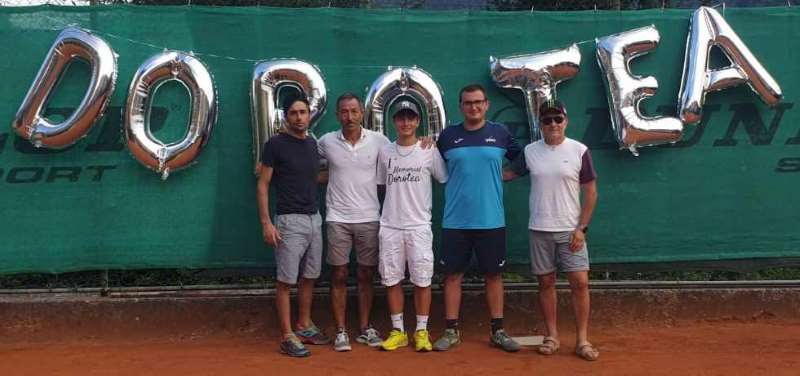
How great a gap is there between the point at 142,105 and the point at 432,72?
2.02 m

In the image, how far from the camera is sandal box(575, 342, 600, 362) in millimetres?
5047

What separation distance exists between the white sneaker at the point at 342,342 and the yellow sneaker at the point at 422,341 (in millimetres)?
445

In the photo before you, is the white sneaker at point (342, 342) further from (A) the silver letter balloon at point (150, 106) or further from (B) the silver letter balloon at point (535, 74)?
(B) the silver letter balloon at point (535, 74)

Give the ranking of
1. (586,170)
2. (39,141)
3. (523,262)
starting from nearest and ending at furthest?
(586,170), (39,141), (523,262)

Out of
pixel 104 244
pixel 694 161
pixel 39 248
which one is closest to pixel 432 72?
pixel 694 161

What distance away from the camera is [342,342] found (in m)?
5.28

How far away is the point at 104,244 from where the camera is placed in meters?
5.67

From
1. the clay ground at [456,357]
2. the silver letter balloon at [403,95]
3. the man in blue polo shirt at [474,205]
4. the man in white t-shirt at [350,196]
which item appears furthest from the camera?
the silver letter balloon at [403,95]

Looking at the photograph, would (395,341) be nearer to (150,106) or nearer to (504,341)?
(504,341)

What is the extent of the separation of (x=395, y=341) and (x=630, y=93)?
2.36m

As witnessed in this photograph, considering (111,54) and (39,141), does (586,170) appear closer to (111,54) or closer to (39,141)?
(111,54)

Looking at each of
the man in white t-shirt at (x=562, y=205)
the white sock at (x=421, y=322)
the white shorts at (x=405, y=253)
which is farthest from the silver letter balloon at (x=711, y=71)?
the white sock at (x=421, y=322)

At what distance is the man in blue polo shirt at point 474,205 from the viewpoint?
5.12 m

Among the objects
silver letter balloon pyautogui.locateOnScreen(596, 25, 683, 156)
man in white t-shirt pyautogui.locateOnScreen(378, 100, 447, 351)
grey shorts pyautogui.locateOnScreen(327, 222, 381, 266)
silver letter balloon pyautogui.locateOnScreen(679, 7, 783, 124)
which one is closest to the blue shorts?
man in white t-shirt pyautogui.locateOnScreen(378, 100, 447, 351)
